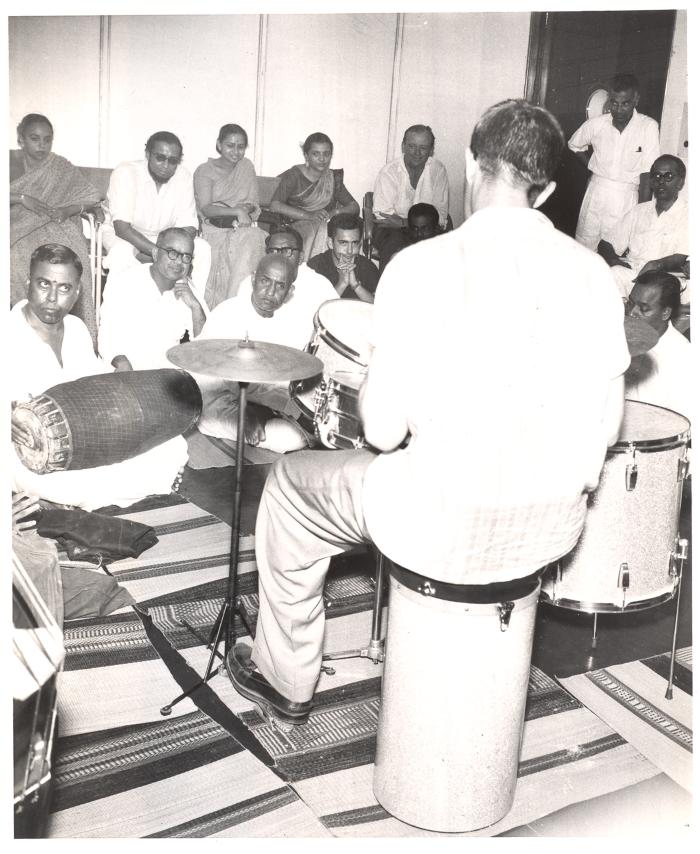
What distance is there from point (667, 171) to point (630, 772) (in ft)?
12.0

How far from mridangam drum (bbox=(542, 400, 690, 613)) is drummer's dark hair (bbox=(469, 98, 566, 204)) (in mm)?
1214

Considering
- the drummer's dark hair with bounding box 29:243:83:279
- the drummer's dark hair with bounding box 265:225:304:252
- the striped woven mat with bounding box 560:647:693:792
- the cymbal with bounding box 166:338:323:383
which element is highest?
the drummer's dark hair with bounding box 265:225:304:252

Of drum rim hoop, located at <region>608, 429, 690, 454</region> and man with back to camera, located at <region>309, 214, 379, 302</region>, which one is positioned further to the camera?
man with back to camera, located at <region>309, 214, 379, 302</region>

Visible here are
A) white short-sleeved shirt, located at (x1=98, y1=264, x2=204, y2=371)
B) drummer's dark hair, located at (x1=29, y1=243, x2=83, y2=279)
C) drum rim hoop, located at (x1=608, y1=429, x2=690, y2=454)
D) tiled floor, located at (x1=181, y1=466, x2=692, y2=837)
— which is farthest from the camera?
white short-sleeved shirt, located at (x1=98, y1=264, x2=204, y2=371)

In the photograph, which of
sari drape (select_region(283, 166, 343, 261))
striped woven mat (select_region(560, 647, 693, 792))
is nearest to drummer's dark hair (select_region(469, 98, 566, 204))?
striped woven mat (select_region(560, 647, 693, 792))

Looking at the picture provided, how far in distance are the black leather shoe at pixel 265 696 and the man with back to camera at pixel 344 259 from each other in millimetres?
3155

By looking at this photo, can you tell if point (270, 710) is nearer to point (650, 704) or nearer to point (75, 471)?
point (650, 704)

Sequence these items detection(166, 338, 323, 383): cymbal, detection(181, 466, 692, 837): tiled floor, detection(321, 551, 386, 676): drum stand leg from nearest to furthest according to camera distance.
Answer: detection(181, 466, 692, 837): tiled floor → detection(166, 338, 323, 383): cymbal → detection(321, 551, 386, 676): drum stand leg

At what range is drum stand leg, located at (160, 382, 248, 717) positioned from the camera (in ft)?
9.27

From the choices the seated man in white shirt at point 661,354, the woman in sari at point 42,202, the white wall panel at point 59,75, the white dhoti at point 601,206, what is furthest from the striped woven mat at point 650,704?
the white wall panel at point 59,75

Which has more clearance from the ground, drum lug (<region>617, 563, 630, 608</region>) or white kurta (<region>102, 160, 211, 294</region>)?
white kurta (<region>102, 160, 211, 294</region>)

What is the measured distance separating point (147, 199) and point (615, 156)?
2.86m

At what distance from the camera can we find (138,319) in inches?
189

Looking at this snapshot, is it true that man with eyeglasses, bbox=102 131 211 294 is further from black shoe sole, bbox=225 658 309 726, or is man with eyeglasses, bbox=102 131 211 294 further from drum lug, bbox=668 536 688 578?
drum lug, bbox=668 536 688 578
